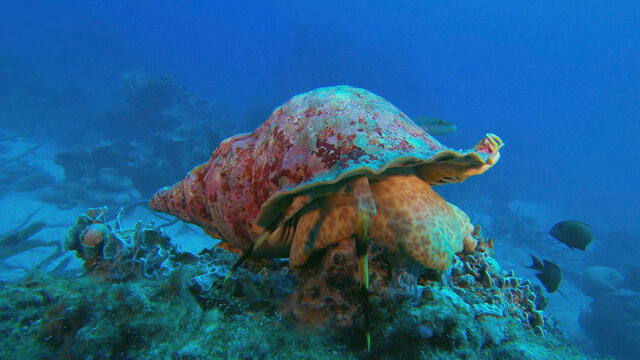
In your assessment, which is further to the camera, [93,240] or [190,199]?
[93,240]

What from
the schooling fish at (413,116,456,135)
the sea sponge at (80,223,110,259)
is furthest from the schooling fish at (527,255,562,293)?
the sea sponge at (80,223,110,259)

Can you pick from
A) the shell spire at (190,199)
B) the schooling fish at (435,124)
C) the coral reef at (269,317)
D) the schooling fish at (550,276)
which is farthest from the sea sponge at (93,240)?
the schooling fish at (435,124)

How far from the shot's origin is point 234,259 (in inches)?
104

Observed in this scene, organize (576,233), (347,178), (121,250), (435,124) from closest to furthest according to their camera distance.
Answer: (347,178), (121,250), (576,233), (435,124)

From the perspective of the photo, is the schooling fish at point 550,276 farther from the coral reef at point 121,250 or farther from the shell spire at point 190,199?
the coral reef at point 121,250

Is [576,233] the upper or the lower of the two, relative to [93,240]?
upper

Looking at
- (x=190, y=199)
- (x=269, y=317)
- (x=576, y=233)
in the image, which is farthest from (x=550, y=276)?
(x=190, y=199)

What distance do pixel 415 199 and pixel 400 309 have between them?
2.29 feet

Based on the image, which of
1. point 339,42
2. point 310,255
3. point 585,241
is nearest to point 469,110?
point 339,42

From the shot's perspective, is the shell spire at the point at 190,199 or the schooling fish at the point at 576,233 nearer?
the shell spire at the point at 190,199

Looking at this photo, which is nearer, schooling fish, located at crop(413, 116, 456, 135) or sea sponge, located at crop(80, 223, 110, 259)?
sea sponge, located at crop(80, 223, 110, 259)

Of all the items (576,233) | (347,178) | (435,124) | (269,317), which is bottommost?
(269,317)

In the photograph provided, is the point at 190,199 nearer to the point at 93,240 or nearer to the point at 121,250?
the point at 121,250

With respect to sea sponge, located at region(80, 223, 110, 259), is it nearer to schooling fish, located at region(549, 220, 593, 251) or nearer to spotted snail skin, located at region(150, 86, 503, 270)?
spotted snail skin, located at region(150, 86, 503, 270)
